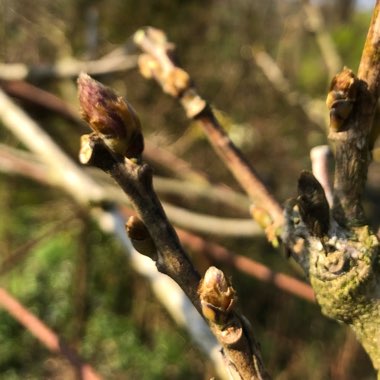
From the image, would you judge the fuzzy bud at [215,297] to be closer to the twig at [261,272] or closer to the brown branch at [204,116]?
the brown branch at [204,116]

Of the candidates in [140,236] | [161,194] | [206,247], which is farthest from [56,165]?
[161,194]

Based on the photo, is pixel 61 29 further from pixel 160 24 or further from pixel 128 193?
pixel 128 193

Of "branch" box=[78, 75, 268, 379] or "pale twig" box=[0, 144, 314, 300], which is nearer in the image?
"branch" box=[78, 75, 268, 379]

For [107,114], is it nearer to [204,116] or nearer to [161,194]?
[204,116]

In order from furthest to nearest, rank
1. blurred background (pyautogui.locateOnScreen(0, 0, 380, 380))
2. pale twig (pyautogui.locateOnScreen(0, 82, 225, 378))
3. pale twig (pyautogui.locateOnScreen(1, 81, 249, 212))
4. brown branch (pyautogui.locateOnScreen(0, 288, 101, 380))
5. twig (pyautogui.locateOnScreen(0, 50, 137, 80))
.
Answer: blurred background (pyautogui.locateOnScreen(0, 0, 380, 380)), pale twig (pyautogui.locateOnScreen(1, 81, 249, 212)), twig (pyautogui.locateOnScreen(0, 50, 137, 80)), pale twig (pyautogui.locateOnScreen(0, 82, 225, 378)), brown branch (pyautogui.locateOnScreen(0, 288, 101, 380))

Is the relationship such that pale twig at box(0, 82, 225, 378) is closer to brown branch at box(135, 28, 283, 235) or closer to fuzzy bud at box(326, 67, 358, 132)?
brown branch at box(135, 28, 283, 235)

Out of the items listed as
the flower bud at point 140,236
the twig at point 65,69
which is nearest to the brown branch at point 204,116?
the flower bud at point 140,236

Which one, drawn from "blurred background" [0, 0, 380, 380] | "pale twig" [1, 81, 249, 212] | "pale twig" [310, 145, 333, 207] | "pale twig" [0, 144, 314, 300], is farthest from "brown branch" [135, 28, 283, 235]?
"blurred background" [0, 0, 380, 380]
